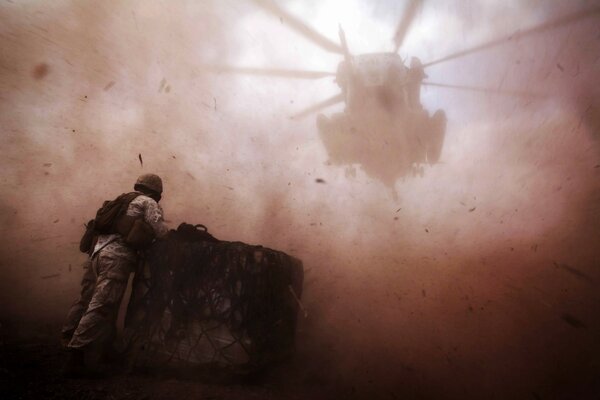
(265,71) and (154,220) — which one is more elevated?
(265,71)

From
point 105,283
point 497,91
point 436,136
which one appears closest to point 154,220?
point 105,283

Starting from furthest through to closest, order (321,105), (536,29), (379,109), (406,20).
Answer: (379,109) < (321,105) < (406,20) < (536,29)

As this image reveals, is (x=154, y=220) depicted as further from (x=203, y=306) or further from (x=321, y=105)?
(x=321, y=105)

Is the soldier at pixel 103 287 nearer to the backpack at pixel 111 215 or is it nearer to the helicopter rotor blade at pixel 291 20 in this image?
the backpack at pixel 111 215

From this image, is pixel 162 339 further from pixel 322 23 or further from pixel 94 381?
pixel 322 23

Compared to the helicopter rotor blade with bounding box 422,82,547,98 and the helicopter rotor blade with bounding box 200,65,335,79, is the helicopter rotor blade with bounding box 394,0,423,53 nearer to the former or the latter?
the helicopter rotor blade with bounding box 422,82,547,98

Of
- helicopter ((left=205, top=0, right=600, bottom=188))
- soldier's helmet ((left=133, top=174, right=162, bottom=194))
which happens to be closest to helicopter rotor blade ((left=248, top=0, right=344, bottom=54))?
helicopter ((left=205, top=0, right=600, bottom=188))

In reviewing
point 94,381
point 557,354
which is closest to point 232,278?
point 94,381

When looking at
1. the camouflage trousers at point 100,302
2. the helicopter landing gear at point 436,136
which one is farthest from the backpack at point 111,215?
the helicopter landing gear at point 436,136
